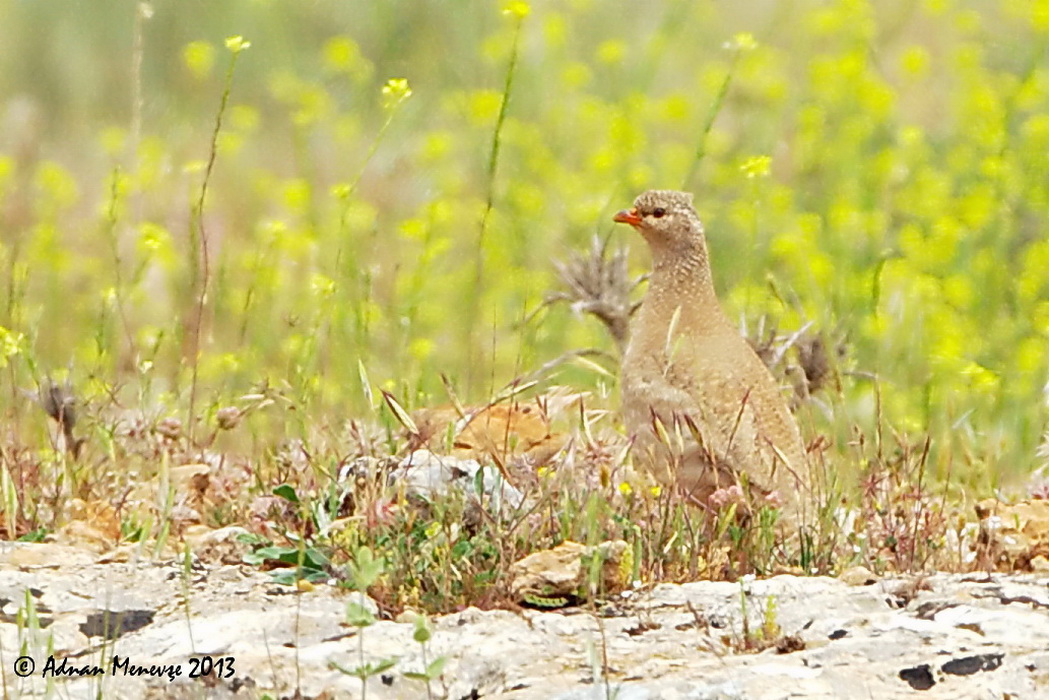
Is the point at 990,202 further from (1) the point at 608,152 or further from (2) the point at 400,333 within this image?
(2) the point at 400,333

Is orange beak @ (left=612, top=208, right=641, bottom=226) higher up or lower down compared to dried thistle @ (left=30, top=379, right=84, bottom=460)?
higher up

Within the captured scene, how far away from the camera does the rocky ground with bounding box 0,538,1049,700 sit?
3148mm

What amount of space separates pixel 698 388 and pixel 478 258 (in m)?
0.79

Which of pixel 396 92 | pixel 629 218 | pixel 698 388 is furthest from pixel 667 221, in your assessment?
pixel 396 92

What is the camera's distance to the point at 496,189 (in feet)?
31.4

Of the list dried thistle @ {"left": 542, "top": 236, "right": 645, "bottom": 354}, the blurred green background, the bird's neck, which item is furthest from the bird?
the blurred green background

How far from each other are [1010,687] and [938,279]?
6486 millimetres

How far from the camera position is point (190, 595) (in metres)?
3.69

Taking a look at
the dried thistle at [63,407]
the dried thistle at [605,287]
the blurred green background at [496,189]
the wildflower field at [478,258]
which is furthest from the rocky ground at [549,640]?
the dried thistle at [605,287]

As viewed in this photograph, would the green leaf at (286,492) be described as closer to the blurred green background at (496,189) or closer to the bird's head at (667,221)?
the blurred green background at (496,189)

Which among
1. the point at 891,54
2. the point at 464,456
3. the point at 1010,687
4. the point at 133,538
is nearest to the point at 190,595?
the point at 133,538

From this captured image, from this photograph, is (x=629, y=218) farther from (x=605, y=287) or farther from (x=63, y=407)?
(x=63, y=407)

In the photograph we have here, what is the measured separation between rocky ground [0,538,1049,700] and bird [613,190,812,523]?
114cm

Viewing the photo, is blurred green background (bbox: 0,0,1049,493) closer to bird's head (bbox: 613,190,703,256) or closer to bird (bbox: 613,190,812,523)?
bird's head (bbox: 613,190,703,256)
